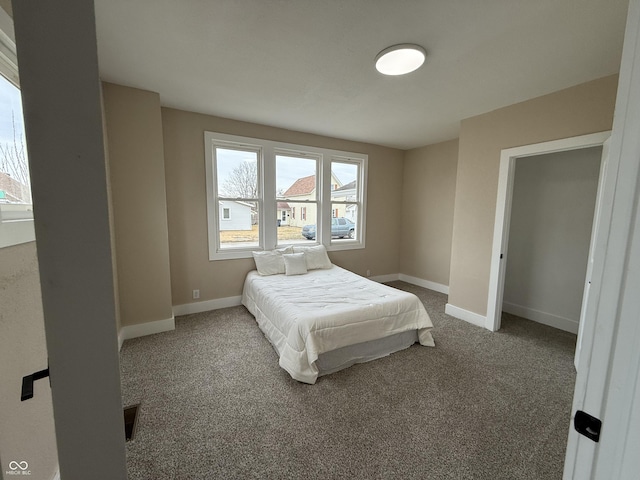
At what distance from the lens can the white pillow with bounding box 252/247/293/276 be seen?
12.0 feet

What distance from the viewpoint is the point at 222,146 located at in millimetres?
3531

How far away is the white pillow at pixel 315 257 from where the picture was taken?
3980mm

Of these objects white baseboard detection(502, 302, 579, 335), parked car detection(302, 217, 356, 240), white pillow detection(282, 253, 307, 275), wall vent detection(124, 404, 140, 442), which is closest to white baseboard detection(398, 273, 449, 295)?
white baseboard detection(502, 302, 579, 335)

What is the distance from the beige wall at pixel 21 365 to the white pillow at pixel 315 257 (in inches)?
119

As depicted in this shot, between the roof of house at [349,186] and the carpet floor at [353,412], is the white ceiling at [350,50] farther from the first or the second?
the carpet floor at [353,412]

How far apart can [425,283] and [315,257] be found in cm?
228

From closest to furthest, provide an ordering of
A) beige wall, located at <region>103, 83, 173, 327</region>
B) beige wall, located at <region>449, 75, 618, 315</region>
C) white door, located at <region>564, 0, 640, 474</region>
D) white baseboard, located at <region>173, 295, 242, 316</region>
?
white door, located at <region>564, 0, 640, 474</region> → beige wall, located at <region>449, 75, 618, 315</region> → beige wall, located at <region>103, 83, 173, 327</region> → white baseboard, located at <region>173, 295, 242, 316</region>

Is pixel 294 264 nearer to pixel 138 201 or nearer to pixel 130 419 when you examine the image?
pixel 138 201

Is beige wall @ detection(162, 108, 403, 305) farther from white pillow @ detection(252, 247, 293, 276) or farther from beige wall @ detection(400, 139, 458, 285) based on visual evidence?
beige wall @ detection(400, 139, 458, 285)

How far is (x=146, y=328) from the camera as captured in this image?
285 cm

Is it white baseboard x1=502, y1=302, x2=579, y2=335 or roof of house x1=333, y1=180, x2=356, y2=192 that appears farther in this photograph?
roof of house x1=333, y1=180, x2=356, y2=192

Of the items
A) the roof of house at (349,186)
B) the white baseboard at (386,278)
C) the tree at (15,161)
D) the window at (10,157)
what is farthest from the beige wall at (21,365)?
the white baseboard at (386,278)

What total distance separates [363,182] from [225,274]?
2829mm

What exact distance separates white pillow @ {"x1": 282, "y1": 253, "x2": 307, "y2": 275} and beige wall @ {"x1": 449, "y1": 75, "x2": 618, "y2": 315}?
83.0 inches
